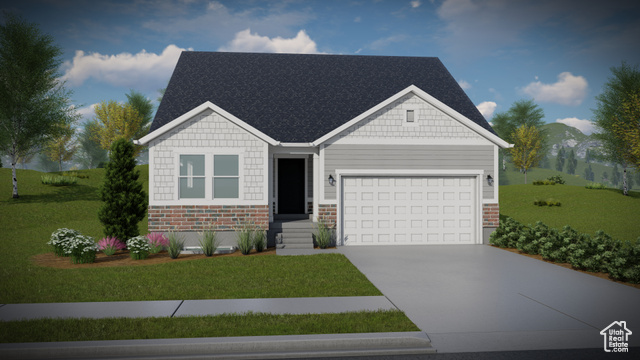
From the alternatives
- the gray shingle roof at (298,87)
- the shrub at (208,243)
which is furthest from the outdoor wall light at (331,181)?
the shrub at (208,243)

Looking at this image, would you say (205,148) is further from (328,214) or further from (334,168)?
(328,214)

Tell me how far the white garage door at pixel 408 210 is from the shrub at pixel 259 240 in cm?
290

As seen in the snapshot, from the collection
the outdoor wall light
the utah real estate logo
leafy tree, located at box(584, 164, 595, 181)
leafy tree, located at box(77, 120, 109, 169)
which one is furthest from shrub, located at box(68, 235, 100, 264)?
leafy tree, located at box(584, 164, 595, 181)

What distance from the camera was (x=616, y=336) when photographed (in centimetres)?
598

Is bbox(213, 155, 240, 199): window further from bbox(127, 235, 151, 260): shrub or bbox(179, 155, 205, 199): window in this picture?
bbox(127, 235, 151, 260): shrub

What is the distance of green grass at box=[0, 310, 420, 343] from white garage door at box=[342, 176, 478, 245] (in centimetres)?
855

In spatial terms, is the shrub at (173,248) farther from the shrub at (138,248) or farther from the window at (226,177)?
the window at (226,177)

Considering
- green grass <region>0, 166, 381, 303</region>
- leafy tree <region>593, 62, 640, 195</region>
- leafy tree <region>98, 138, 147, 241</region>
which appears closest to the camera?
green grass <region>0, 166, 381, 303</region>

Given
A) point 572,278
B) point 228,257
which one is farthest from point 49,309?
point 572,278

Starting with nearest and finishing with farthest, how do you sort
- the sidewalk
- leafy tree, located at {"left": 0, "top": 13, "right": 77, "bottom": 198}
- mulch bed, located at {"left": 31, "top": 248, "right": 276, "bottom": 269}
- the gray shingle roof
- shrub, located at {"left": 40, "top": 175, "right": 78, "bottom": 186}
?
1. the sidewalk
2. mulch bed, located at {"left": 31, "top": 248, "right": 276, "bottom": 269}
3. the gray shingle roof
4. leafy tree, located at {"left": 0, "top": 13, "right": 77, "bottom": 198}
5. shrub, located at {"left": 40, "top": 175, "right": 78, "bottom": 186}

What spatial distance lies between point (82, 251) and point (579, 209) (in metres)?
28.3

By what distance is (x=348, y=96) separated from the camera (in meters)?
19.1

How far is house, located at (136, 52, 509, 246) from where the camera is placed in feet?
47.3

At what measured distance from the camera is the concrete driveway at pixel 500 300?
19.6 ft
